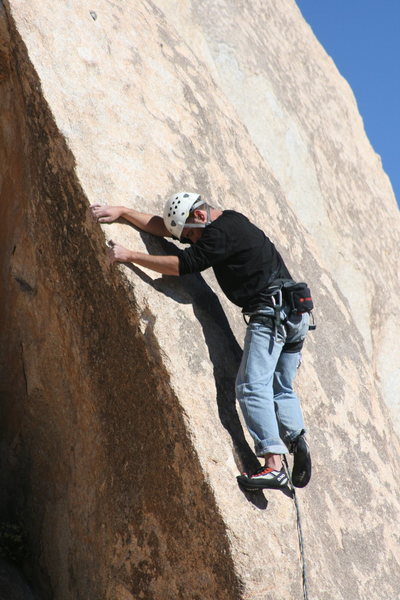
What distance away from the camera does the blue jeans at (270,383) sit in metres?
4.23

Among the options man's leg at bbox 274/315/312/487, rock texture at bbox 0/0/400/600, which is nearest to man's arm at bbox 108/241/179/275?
rock texture at bbox 0/0/400/600

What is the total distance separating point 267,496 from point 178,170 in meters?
2.34

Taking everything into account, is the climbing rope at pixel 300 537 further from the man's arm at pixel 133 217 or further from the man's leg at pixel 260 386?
the man's arm at pixel 133 217

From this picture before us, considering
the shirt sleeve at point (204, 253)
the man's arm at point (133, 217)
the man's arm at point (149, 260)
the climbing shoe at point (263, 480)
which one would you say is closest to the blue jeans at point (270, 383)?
the climbing shoe at point (263, 480)

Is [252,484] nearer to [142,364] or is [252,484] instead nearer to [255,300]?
[142,364]

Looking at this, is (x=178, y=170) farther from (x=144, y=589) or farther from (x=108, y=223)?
(x=144, y=589)

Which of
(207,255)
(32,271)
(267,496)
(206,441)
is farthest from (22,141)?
(267,496)

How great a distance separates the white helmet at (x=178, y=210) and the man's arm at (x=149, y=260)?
28 cm

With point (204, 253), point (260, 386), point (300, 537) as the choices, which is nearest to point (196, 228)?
point (204, 253)

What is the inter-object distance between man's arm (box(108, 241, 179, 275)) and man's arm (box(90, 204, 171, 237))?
0.23 metres

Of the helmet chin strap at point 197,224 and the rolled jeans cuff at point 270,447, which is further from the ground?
the helmet chin strap at point 197,224

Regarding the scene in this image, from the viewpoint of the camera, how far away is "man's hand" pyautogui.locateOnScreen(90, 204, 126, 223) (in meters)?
4.49

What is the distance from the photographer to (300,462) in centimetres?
444

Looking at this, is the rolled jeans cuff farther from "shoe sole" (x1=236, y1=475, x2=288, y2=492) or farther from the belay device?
the belay device
